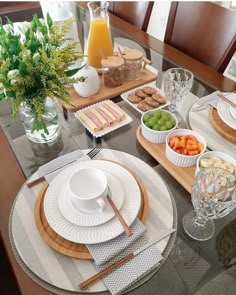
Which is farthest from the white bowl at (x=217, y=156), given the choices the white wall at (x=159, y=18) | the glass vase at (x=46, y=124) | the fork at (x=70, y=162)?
the white wall at (x=159, y=18)

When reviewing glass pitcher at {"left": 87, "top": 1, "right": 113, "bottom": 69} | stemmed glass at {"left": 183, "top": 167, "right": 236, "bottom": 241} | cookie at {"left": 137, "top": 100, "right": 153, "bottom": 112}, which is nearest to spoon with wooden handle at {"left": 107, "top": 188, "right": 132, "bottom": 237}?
stemmed glass at {"left": 183, "top": 167, "right": 236, "bottom": 241}

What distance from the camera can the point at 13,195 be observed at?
61 centimetres

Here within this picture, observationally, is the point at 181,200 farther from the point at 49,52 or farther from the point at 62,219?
the point at 49,52

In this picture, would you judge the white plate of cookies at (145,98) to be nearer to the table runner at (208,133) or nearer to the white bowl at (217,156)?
the table runner at (208,133)

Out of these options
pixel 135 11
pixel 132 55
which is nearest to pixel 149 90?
pixel 132 55

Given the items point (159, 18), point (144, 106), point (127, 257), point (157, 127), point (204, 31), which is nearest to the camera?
point (127, 257)

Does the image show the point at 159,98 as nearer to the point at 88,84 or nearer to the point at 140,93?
the point at 140,93

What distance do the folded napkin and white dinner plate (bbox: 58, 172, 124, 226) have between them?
44 millimetres

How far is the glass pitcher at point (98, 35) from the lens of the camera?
0.95m

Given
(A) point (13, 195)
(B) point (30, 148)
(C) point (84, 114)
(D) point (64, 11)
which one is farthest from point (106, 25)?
(A) point (13, 195)

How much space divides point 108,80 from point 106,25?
0.69 ft

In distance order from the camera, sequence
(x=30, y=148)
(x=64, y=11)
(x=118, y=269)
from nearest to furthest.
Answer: (x=118, y=269), (x=30, y=148), (x=64, y=11)

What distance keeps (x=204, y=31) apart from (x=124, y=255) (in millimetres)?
1002

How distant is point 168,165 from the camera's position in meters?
0.67
